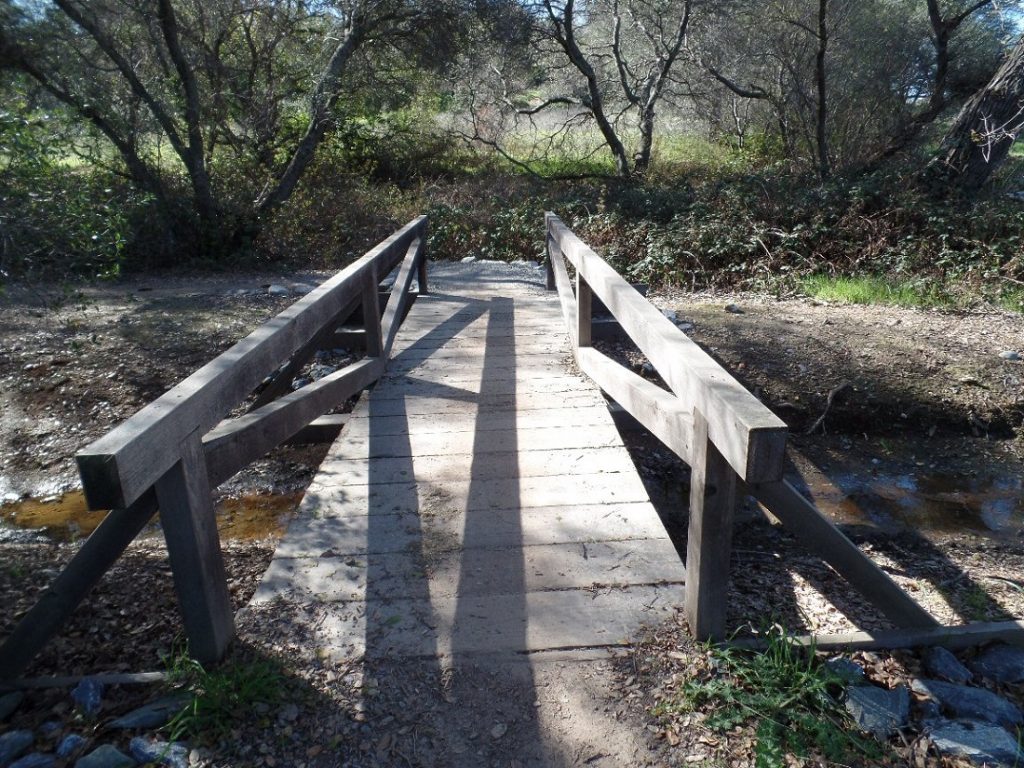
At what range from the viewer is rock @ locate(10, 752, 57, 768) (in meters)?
2.08

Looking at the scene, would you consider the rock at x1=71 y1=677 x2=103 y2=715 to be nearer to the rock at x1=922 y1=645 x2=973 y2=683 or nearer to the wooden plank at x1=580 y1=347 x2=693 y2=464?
the wooden plank at x1=580 y1=347 x2=693 y2=464

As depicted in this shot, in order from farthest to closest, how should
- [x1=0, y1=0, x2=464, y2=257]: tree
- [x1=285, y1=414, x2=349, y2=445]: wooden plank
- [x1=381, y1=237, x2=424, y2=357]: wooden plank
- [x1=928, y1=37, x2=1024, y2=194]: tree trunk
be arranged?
[x1=928, y1=37, x2=1024, y2=194]: tree trunk → [x1=0, y1=0, x2=464, y2=257]: tree → [x1=381, y1=237, x2=424, y2=357]: wooden plank → [x1=285, y1=414, x2=349, y2=445]: wooden plank

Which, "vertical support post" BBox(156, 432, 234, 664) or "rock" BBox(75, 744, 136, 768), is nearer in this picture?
"rock" BBox(75, 744, 136, 768)

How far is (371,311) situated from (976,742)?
3.84 m

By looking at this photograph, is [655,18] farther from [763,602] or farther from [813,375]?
[763,602]

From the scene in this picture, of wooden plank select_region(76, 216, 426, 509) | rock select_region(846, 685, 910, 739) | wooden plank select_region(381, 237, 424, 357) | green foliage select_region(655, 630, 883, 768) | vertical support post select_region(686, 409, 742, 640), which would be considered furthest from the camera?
wooden plank select_region(381, 237, 424, 357)

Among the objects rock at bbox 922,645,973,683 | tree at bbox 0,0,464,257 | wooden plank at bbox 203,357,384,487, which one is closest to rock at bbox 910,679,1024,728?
rock at bbox 922,645,973,683

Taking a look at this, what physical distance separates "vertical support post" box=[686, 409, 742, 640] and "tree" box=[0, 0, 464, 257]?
9.26 metres

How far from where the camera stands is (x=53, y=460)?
5.68 m

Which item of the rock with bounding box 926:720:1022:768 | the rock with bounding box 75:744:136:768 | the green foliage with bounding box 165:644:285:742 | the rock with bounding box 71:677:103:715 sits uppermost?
the green foliage with bounding box 165:644:285:742

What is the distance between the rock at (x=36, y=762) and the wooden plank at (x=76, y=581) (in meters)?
0.37

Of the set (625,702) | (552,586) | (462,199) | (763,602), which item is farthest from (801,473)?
(462,199)

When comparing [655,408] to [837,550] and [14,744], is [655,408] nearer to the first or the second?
[837,550]

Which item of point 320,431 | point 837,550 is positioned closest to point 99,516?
point 320,431
